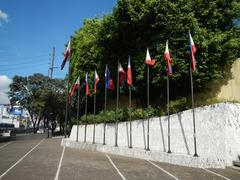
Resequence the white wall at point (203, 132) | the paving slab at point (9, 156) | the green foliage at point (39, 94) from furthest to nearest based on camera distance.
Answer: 1. the green foliage at point (39, 94)
2. the white wall at point (203, 132)
3. the paving slab at point (9, 156)

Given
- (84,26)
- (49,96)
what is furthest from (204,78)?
(49,96)

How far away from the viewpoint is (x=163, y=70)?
20297 millimetres

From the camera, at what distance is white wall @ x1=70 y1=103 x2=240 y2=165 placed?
43.1 feet

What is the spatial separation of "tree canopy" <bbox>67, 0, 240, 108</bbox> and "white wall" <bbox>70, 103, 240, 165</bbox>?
4662 mm

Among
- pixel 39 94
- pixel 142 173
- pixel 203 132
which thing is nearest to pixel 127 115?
pixel 203 132

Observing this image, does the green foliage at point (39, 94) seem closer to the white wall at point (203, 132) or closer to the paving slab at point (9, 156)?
the paving slab at point (9, 156)

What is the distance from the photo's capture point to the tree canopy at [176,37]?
20125 millimetres

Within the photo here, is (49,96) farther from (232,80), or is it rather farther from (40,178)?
(40,178)

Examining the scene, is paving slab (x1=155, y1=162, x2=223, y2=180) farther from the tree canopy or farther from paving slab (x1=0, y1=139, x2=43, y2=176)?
the tree canopy

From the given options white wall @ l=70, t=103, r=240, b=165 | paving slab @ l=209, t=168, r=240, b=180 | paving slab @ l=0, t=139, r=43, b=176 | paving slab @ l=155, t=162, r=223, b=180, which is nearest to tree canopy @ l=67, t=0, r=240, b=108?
white wall @ l=70, t=103, r=240, b=165

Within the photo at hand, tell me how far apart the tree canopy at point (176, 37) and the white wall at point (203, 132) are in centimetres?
466

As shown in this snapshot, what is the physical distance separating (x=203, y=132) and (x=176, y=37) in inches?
343

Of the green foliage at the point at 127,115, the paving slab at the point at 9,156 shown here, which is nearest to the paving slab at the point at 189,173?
the green foliage at the point at 127,115

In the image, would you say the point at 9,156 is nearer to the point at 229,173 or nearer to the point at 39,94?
the point at 229,173
